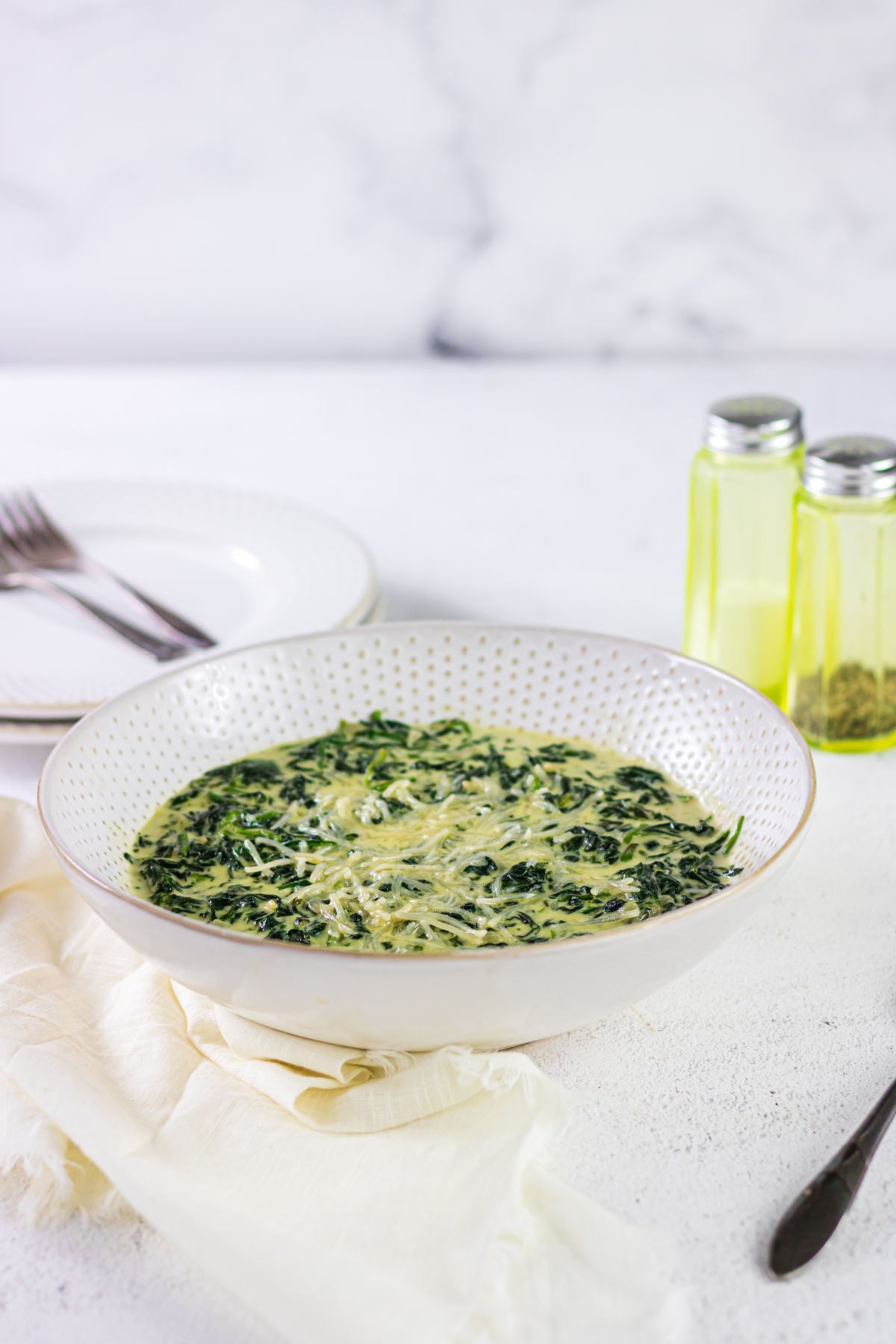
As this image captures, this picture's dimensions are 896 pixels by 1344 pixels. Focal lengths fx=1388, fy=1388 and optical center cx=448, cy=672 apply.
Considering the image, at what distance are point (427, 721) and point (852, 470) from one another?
1.66ft

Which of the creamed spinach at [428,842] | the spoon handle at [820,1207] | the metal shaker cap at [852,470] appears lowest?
the spoon handle at [820,1207]

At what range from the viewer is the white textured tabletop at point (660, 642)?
2.72ft

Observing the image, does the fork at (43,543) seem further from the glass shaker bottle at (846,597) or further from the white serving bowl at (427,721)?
the glass shaker bottle at (846,597)

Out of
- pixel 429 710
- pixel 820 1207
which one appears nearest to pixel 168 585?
pixel 429 710

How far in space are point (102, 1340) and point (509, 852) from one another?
45 centimetres

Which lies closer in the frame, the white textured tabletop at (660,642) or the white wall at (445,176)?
the white textured tabletop at (660,642)

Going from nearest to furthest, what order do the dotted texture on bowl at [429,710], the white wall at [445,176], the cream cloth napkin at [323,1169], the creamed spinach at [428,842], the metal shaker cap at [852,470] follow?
the cream cloth napkin at [323,1169] → the creamed spinach at [428,842] → the dotted texture on bowl at [429,710] → the metal shaker cap at [852,470] → the white wall at [445,176]

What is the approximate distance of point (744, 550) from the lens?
5.24ft

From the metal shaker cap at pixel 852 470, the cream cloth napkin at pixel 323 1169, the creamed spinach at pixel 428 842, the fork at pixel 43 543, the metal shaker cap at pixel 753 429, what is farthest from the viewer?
the fork at pixel 43 543

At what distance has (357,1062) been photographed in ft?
3.13

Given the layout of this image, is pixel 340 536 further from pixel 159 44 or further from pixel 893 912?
pixel 159 44

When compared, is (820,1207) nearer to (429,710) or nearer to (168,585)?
(429,710)

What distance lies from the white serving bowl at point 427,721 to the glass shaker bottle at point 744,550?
0.93 ft

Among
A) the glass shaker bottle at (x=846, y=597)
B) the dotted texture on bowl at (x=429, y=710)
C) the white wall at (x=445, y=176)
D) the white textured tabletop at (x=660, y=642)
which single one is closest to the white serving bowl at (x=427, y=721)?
the dotted texture on bowl at (x=429, y=710)
